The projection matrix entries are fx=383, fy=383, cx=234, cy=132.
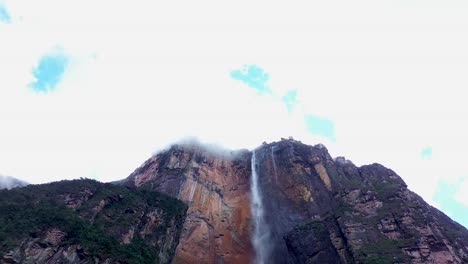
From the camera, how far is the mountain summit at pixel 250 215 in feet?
146

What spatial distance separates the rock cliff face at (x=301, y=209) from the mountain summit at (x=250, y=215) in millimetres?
168

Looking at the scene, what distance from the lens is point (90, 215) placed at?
46562 mm

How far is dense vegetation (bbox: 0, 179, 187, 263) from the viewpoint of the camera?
4072cm

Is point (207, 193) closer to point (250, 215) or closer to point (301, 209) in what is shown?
Result: point (250, 215)

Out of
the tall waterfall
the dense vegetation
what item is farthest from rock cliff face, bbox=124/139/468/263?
the dense vegetation

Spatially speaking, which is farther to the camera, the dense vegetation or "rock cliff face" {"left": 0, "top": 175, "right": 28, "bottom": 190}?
"rock cliff face" {"left": 0, "top": 175, "right": 28, "bottom": 190}

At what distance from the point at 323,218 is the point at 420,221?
13169 millimetres

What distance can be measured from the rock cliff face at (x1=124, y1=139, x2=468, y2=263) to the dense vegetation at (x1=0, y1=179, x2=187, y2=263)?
7204mm

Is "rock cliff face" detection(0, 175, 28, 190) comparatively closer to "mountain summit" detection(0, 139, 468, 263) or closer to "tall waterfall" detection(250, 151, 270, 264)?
"mountain summit" detection(0, 139, 468, 263)

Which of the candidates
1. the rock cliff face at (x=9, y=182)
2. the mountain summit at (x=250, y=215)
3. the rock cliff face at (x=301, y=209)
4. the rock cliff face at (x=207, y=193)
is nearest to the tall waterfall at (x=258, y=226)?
the mountain summit at (x=250, y=215)

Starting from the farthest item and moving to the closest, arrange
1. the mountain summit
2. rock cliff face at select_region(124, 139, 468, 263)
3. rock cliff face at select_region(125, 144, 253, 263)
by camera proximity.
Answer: rock cliff face at select_region(125, 144, 253, 263), rock cliff face at select_region(124, 139, 468, 263), the mountain summit

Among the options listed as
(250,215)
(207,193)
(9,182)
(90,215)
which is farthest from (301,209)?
(9,182)

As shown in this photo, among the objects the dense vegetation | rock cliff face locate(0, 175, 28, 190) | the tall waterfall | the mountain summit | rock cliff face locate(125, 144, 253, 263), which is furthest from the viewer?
rock cliff face locate(0, 175, 28, 190)

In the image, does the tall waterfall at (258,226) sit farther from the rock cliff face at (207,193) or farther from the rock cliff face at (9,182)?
the rock cliff face at (9,182)
